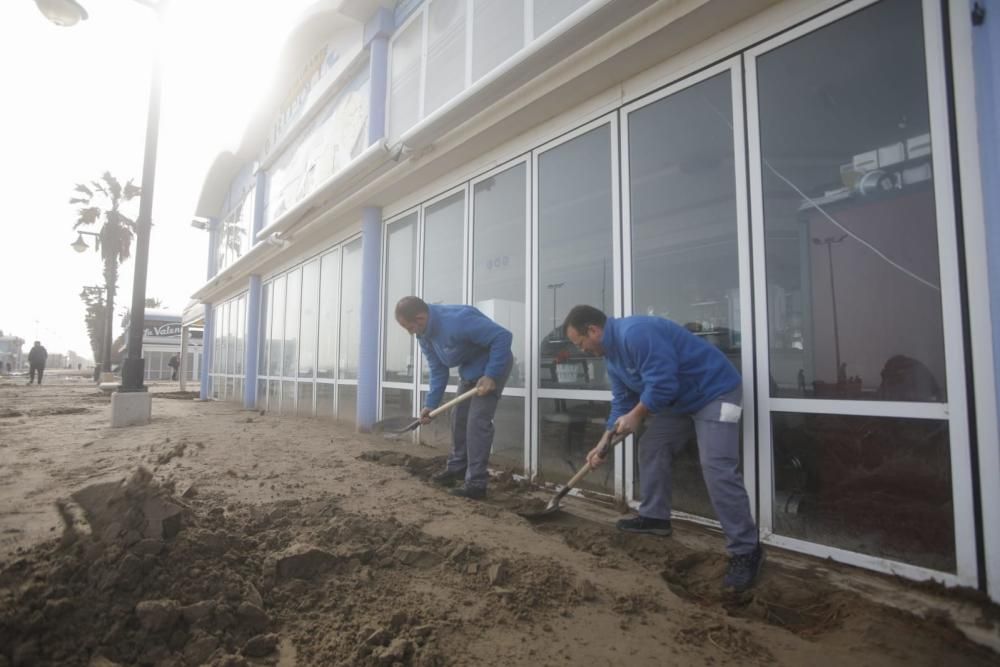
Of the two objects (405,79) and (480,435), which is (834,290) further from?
(405,79)

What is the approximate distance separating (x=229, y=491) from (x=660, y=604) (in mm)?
3094

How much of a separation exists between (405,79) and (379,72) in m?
0.74

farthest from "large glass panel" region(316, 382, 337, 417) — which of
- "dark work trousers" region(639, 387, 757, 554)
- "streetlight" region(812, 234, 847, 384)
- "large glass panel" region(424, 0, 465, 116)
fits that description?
"streetlight" region(812, 234, 847, 384)

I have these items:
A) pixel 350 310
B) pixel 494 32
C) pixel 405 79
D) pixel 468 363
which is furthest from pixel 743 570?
pixel 350 310

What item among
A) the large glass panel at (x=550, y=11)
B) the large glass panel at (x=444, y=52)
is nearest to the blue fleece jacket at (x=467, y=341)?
the large glass panel at (x=550, y=11)

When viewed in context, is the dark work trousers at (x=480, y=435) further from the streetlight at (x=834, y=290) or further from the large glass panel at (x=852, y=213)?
the streetlight at (x=834, y=290)

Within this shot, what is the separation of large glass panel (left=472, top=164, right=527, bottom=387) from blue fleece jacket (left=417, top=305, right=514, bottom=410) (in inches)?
29.8

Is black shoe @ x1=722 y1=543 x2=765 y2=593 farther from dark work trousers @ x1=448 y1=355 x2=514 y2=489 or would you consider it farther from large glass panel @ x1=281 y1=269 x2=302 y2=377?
large glass panel @ x1=281 y1=269 x2=302 y2=377

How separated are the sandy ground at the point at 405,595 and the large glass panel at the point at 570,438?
62cm

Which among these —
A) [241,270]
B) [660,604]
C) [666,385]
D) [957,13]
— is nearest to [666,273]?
[666,385]

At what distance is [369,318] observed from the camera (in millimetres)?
7414

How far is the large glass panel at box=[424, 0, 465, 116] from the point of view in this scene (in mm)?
5637

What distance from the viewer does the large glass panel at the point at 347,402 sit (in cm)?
808

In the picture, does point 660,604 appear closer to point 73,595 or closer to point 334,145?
point 73,595
